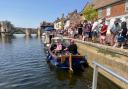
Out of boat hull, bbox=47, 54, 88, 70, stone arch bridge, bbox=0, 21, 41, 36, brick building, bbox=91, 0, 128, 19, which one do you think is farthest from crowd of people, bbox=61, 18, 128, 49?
stone arch bridge, bbox=0, 21, 41, 36

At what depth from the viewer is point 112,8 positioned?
35.5m

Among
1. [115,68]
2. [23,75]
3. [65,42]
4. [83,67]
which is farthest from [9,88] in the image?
[65,42]

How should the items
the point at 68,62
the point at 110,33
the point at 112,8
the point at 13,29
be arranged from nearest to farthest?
the point at 68,62 → the point at 110,33 → the point at 112,8 → the point at 13,29

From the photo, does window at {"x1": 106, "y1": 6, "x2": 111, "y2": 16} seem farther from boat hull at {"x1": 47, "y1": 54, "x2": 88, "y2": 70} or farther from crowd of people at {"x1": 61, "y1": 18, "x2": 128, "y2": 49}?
boat hull at {"x1": 47, "y1": 54, "x2": 88, "y2": 70}

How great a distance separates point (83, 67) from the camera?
61.0 ft

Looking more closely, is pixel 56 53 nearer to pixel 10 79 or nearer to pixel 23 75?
pixel 23 75

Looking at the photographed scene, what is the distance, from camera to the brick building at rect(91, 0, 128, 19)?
32584 millimetres

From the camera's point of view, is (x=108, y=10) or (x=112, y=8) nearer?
(x=112, y=8)

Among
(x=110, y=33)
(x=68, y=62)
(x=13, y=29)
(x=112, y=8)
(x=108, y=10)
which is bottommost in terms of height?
(x=68, y=62)


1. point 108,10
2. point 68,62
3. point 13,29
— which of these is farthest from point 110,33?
point 13,29

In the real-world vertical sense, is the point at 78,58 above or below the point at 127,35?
below

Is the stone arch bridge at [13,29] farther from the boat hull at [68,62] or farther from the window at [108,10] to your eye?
the boat hull at [68,62]

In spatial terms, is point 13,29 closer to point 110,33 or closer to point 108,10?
point 108,10

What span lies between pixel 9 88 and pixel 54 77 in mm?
3626
